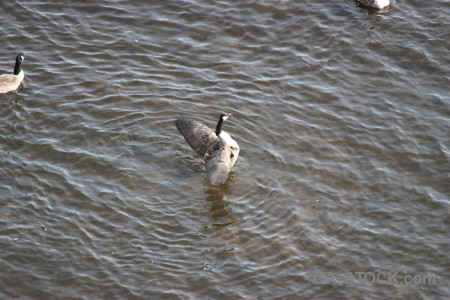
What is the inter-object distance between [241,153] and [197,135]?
3.55 ft

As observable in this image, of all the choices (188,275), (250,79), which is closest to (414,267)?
(188,275)

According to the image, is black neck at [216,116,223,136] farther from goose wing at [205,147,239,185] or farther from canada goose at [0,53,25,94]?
canada goose at [0,53,25,94]

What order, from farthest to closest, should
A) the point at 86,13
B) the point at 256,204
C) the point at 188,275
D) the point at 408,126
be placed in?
the point at 86,13, the point at 408,126, the point at 256,204, the point at 188,275

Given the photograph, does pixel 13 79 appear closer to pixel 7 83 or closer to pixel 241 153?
pixel 7 83

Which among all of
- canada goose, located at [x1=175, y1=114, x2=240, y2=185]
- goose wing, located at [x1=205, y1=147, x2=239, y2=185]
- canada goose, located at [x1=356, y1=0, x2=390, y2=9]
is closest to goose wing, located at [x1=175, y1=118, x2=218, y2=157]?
canada goose, located at [x1=175, y1=114, x2=240, y2=185]

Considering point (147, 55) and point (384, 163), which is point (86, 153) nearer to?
point (147, 55)

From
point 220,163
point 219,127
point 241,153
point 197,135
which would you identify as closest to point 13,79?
point 197,135

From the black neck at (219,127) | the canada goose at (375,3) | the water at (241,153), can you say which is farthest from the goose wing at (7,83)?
the canada goose at (375,3)

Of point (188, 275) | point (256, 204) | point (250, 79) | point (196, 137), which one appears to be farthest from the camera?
point (250, 79)

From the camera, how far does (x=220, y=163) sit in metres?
12.2

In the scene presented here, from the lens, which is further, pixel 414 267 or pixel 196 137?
pixel 196 137

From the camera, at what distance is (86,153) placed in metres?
12.6

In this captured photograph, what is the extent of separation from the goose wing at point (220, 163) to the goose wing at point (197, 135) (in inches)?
10.8

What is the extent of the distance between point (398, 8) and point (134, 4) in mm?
7661
